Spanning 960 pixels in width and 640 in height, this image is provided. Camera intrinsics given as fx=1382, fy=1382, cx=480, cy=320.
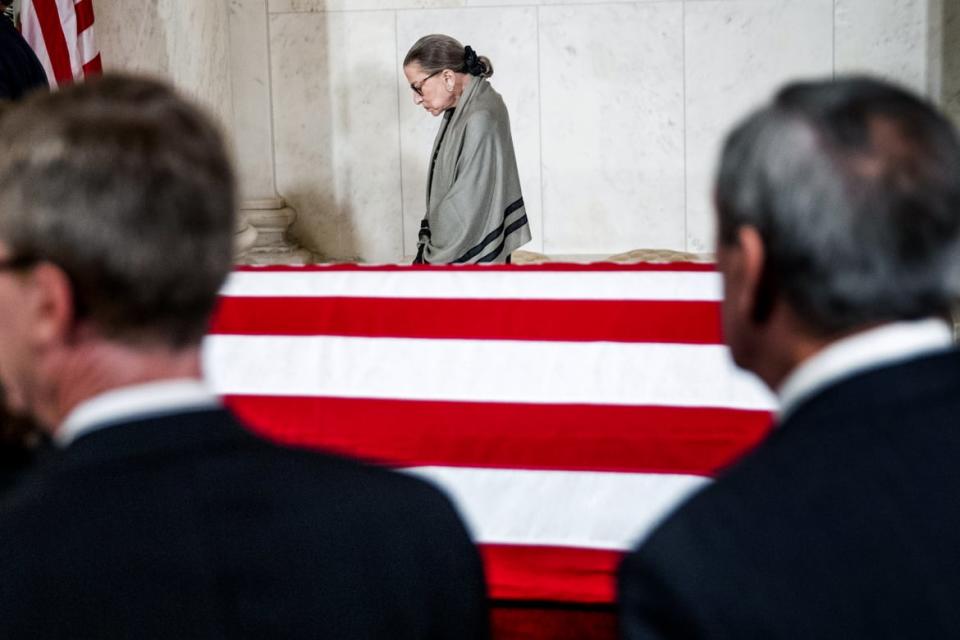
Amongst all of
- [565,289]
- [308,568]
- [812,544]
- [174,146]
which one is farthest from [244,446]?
[565,289]

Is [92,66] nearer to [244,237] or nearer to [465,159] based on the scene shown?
[244,237]

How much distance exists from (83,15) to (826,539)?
18.7 ft

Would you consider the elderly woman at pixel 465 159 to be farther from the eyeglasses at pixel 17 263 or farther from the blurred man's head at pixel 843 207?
the eyeglasses at pixel 17 263

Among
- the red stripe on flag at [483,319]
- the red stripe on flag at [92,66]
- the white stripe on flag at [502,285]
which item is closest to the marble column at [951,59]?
the red stripe on flag at [92,66]

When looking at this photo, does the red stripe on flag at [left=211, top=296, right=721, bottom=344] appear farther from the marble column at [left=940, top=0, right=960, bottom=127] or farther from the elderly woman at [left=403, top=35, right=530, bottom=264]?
the marble column at [left=940, top=0, right=960, bottom=127]

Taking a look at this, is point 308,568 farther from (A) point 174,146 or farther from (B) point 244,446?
(A) point 174,146

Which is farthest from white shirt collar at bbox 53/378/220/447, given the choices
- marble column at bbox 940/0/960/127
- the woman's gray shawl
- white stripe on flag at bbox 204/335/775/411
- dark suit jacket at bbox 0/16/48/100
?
marble column at bbox 940/0/960/127

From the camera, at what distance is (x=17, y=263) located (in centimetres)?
91

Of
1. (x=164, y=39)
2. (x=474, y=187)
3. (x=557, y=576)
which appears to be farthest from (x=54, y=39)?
(x=557, y=576)

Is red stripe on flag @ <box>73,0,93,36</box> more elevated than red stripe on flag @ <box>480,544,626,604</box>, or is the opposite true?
red stripe on flag @ <box>73,0,93,36</box>

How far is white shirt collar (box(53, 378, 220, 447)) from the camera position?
3.08 feet

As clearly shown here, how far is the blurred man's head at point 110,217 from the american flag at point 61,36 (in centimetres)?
505

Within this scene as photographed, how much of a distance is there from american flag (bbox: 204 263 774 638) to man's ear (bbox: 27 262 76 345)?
60.3 inches

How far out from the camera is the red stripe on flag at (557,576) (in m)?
2.42
